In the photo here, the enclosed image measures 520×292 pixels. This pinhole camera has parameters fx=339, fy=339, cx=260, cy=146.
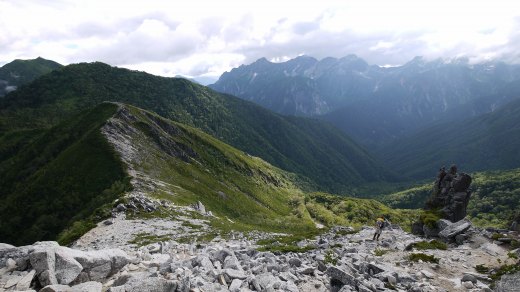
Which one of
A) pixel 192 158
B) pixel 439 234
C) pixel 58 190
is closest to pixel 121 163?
pixel 58 190

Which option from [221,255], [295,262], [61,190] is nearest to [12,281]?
[221,255]

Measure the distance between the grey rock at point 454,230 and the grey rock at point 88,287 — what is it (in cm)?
3563

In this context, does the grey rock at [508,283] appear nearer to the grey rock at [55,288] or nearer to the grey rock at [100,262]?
the grey rock at [100,262]

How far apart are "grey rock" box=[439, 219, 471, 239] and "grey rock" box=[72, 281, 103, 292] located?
1403 inches

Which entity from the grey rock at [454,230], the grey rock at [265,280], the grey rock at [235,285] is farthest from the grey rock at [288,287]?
the grey rock at [454,230]

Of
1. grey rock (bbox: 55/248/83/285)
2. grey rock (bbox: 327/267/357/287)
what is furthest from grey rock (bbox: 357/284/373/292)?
grey rock (bbox: 55/248/83/285)

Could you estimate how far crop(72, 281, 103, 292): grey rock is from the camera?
14.7 meters

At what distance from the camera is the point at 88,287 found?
14961 millimetres

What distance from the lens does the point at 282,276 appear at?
19.4 m

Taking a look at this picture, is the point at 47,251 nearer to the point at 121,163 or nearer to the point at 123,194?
the point at 123,194

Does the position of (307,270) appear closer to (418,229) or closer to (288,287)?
(288,287)

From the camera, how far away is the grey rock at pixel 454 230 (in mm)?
36688

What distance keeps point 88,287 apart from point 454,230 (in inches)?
1437

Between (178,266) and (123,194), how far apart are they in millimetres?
60308
